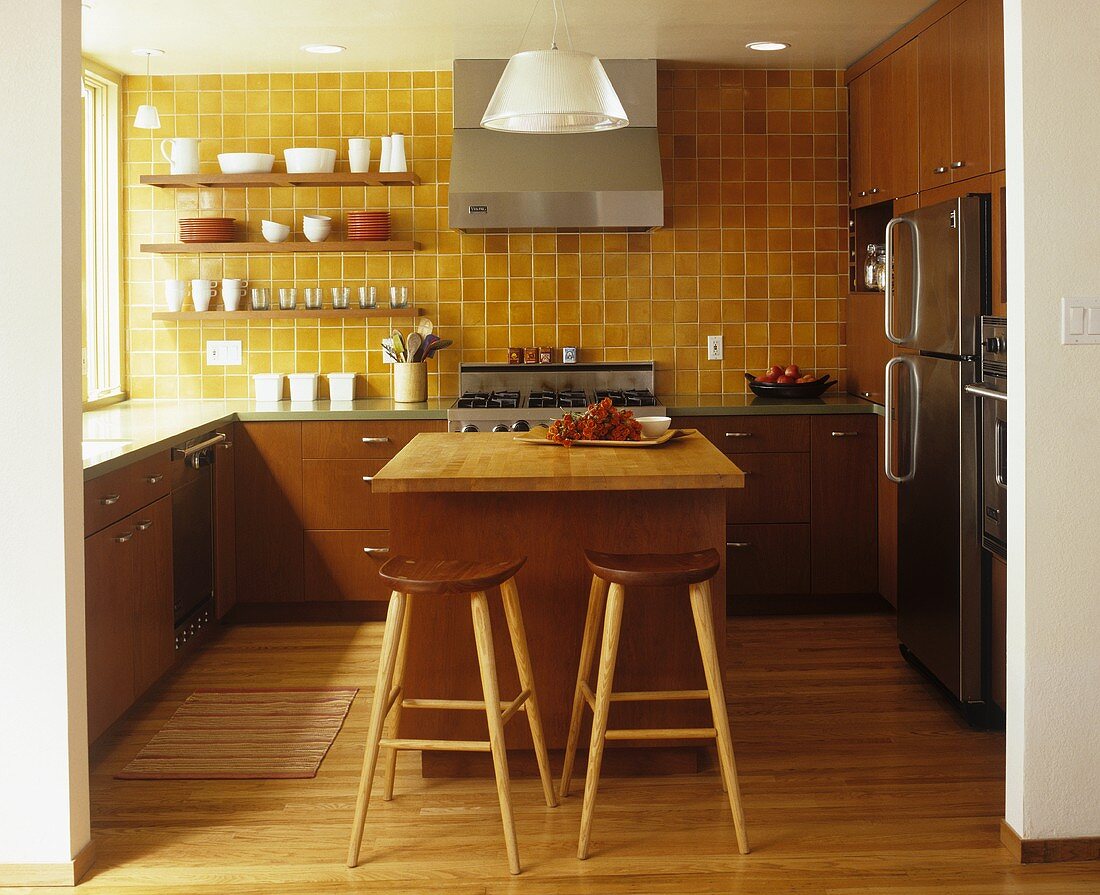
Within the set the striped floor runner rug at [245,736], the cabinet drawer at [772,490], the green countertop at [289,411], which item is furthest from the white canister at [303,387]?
the cabinet drawer at [772,490]

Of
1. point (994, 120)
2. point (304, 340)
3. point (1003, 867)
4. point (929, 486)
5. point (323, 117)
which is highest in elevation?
point (323, 117)

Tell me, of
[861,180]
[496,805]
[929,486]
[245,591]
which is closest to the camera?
[496,805]

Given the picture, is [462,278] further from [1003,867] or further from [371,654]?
[1003,867]

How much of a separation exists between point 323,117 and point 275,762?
3.10m

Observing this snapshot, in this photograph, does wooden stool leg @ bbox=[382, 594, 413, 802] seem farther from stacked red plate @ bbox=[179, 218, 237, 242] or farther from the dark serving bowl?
stacked red plate @ bbox=[179, 218, 237, 242]

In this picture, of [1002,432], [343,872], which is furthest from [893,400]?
[343,872]

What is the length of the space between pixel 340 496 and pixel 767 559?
70.1 inches

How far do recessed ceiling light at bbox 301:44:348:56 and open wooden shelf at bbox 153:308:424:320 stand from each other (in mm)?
1081

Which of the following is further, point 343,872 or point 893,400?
point 893,400

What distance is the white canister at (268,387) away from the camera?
17.4ft

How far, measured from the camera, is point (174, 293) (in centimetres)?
529

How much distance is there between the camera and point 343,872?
271cm

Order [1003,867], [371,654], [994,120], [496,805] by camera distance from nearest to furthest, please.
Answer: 1. [1003,867]
2. [496,805]
3. [994,120]
4. [371,654]

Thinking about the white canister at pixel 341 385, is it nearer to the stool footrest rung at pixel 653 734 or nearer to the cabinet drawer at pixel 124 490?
the cabinet drawer at pixel 124 490
